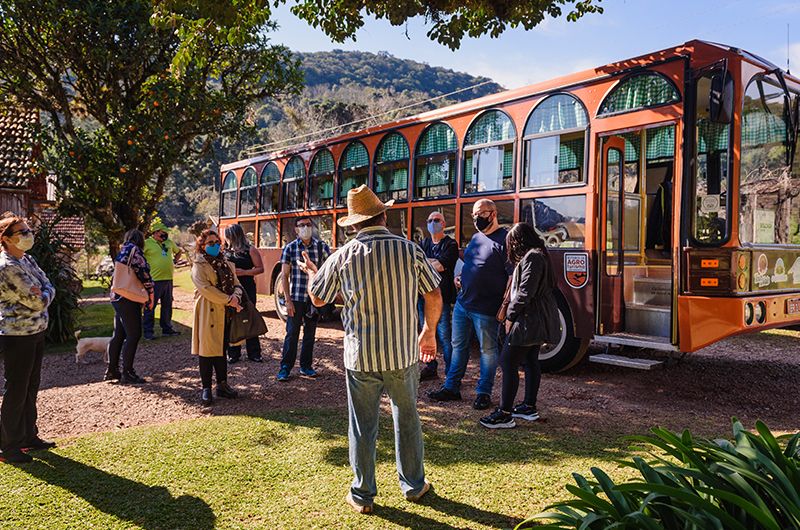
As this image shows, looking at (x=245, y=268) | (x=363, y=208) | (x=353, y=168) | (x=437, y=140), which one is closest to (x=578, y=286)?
(x=437, y=140)

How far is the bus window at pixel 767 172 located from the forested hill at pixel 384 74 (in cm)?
8695

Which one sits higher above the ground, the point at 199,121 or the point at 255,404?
the point at 199,121

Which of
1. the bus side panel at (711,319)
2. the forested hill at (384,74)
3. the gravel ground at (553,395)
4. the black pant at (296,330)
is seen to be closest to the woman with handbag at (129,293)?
the gravel ground at (553,395)

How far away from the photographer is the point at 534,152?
7.13 meters

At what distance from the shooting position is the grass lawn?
11.8ft

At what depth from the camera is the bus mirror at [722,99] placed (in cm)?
530

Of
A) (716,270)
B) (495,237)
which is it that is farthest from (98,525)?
(716,270)

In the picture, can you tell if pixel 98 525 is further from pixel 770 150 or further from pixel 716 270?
pixel 770 150

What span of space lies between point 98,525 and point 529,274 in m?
3.43

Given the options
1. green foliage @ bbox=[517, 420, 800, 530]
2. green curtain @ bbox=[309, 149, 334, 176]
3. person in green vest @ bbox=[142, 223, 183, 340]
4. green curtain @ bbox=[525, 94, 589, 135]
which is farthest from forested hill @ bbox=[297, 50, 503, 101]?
green foliage @ bbox=[517, 420, 800, 530]

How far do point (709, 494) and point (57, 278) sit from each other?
10.5 m

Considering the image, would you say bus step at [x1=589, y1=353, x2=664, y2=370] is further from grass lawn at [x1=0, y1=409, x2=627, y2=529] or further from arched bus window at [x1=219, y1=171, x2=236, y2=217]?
arched bus window at [x1=219, y1=171, x2=236, y2=217]

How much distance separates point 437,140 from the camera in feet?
27.6

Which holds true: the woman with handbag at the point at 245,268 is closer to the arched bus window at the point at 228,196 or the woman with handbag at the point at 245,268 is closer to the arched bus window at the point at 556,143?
the arched bus window at the point at 556,143
